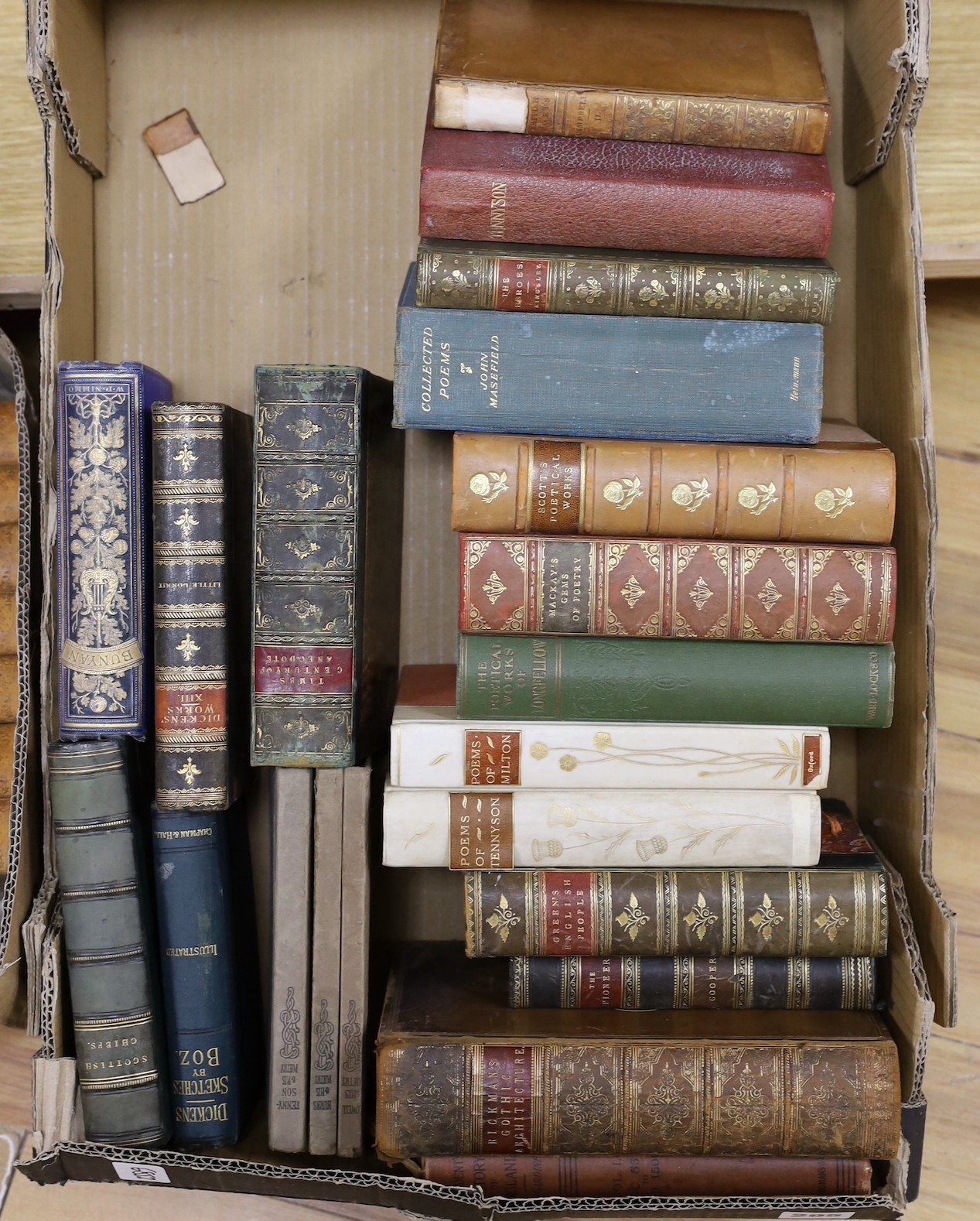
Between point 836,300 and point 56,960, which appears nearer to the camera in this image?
point 56,960

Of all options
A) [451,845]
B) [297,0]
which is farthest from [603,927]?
[297,0]

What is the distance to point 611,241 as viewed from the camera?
767 mm

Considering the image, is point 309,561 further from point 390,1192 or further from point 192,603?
point 390,1192

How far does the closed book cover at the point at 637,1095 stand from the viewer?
761mm

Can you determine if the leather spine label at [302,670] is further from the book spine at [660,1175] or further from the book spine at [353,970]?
the book spine at [660,1175]

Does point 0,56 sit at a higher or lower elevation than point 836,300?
higher

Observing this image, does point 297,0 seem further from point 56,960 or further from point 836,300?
point 56,960

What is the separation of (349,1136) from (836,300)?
90cm

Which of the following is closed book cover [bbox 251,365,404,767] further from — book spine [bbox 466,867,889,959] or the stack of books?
book spine [bbox 466,867,889,959]

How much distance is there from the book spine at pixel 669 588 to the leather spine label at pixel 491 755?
0.28ft

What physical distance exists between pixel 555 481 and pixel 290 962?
0.45m

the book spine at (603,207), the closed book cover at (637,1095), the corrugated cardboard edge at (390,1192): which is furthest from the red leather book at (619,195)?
the corrugated cardboard edge at (390,1192)

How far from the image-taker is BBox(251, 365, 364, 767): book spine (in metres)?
0.77

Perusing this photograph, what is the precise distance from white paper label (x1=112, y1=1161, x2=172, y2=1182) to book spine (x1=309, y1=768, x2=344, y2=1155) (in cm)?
12
